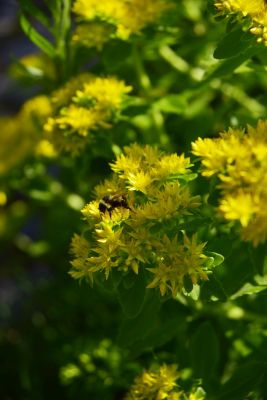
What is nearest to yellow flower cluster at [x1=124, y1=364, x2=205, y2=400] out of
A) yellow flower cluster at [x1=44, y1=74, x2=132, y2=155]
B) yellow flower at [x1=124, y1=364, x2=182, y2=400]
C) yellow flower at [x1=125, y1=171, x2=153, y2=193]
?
yellow flower at [x1=124, y1=364, x2=182, y2=400]

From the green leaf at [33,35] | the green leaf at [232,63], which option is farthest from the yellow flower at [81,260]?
the green leaf at [33,35]

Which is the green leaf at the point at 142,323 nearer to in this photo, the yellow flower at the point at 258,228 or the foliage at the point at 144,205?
the foliage at the point at 144,205

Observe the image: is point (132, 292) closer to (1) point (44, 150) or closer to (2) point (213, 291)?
(2) point (213, 291)

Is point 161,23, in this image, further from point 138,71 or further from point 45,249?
point 45,249

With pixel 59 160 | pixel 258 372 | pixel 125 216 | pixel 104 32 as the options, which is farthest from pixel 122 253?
pixel 59 160

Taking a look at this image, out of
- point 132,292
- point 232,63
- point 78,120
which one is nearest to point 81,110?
point 78,120

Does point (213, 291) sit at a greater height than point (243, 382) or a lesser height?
greater
